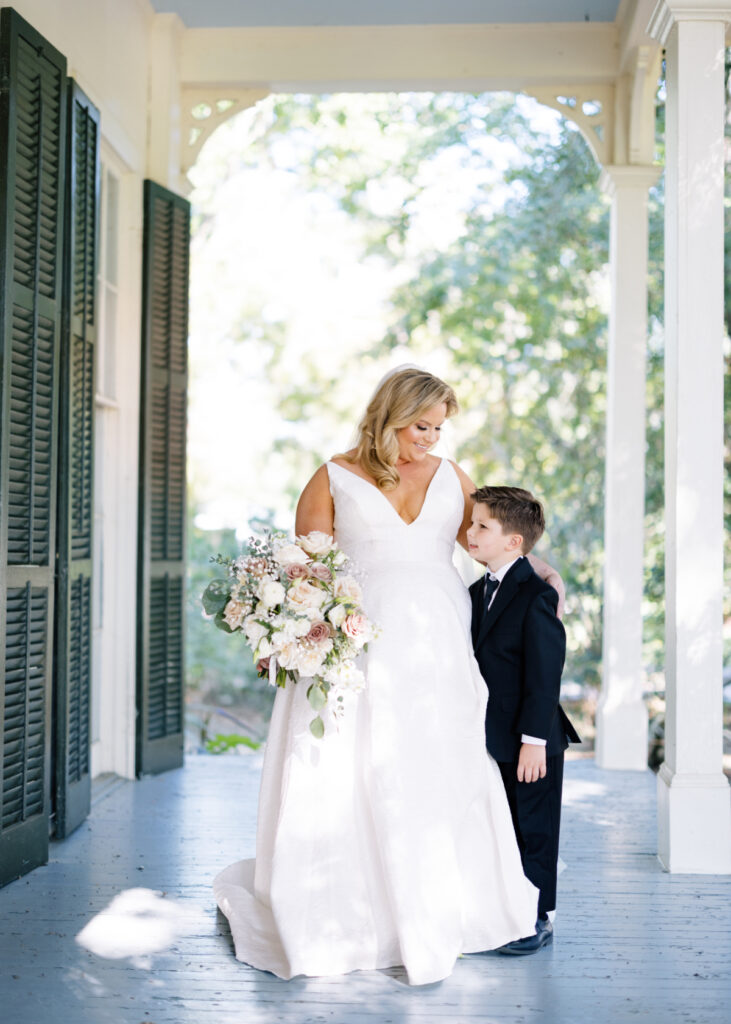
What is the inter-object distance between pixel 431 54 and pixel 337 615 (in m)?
4.26

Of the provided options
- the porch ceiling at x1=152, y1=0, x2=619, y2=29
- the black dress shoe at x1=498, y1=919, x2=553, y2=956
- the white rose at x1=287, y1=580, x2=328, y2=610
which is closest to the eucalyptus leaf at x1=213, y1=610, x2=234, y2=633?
the white rose at x1=287, y1=580, x2=328, y2=610

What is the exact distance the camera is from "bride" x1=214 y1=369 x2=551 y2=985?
3.22 metres

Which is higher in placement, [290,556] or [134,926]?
[290,556]

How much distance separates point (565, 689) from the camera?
10.1 meters

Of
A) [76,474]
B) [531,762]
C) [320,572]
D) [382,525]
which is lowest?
[531,762]

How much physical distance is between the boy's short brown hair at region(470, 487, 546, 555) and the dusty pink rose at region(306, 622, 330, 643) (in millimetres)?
691

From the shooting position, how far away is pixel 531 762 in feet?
11.0

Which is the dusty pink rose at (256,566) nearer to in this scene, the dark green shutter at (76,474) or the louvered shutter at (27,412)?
the louvered shutter at (27,412)

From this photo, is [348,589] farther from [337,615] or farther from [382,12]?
[382,12]

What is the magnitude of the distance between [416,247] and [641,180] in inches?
228

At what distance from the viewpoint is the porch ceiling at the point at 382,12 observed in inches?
232

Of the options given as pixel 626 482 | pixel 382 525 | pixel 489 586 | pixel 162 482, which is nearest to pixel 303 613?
pixel 382 525

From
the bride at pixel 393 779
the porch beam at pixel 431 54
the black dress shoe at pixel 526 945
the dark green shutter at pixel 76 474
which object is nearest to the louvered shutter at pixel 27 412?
the dark green shutter at pixel 76 474

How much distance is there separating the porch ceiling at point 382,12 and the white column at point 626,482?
3.01 feet
